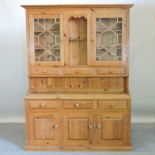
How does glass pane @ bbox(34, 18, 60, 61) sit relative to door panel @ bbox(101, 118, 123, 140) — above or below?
above

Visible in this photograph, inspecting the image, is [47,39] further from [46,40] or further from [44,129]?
[44,129]

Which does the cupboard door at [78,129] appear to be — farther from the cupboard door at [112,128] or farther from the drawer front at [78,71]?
the drawer front at [78,71]

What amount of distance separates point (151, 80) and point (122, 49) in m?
1.01

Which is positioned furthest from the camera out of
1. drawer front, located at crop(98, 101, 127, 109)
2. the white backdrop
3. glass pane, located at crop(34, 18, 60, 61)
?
the white backdrop

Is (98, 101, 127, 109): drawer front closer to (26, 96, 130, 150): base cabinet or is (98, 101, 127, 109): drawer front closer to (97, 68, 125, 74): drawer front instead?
(26, 96, 130, 150): base cabinet

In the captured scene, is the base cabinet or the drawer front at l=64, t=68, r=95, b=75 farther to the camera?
the drawer front at l=64, t=68, r=95, b=75

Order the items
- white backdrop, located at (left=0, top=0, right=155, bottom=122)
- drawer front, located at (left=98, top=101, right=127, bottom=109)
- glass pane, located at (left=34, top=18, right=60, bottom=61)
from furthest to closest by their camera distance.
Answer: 1. white backdrop, located at (left=0, top=0, right=155, bottom=122)
2. glass pane, located at (left=34, top=18, right=60, bottom=61)
3. drawer front, located at (left=98, top=101, right=127, bottom=109)

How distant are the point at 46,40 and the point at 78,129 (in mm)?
1150

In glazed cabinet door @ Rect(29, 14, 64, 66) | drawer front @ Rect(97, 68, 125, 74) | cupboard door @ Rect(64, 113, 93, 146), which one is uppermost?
glazed cabinet door @ Rect(29, 14, 64, 66)

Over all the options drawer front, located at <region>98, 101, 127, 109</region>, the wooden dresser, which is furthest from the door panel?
drawer front, located at <region>98, 101, 127, 109</region>

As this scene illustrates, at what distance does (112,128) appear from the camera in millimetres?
3703

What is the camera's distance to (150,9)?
4.33m

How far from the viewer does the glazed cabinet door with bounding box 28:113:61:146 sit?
3723 mm

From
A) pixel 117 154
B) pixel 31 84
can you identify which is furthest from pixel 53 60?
pixel 117 154
